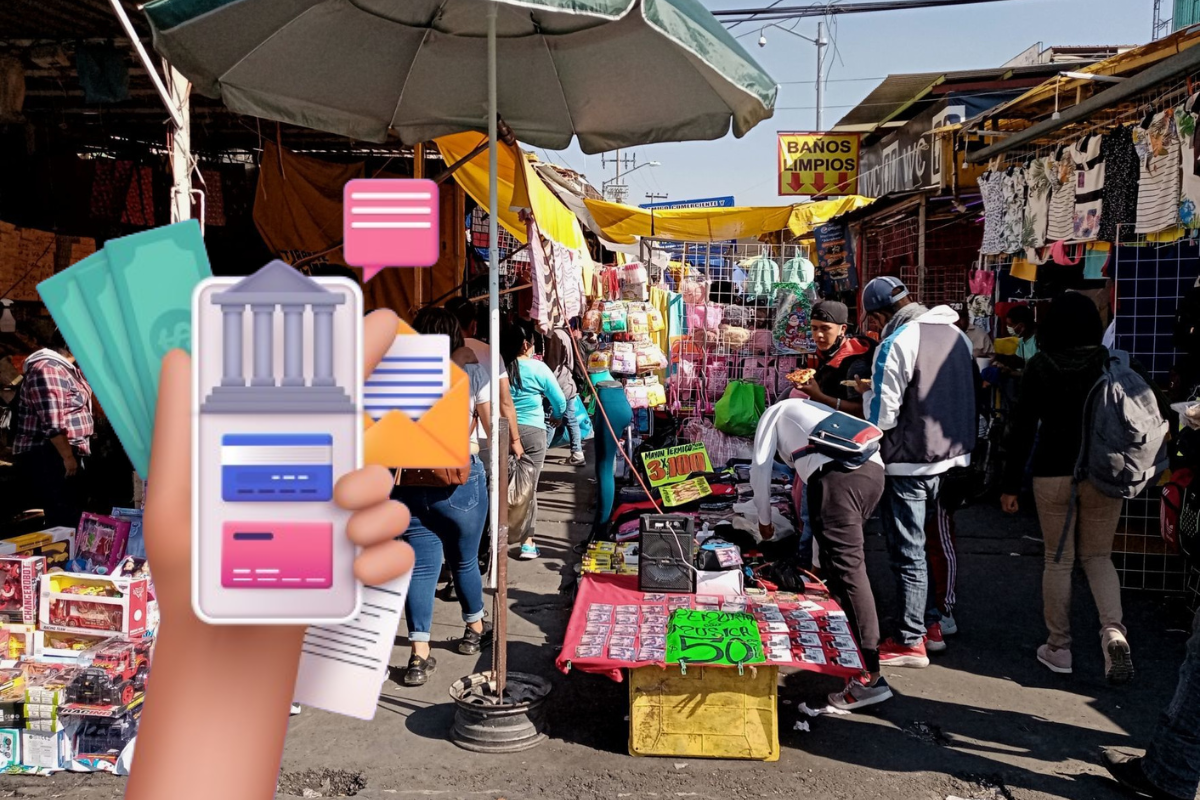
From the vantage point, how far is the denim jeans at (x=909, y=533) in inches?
183

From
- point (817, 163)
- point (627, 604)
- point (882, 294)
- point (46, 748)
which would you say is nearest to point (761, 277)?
point (882, 294)

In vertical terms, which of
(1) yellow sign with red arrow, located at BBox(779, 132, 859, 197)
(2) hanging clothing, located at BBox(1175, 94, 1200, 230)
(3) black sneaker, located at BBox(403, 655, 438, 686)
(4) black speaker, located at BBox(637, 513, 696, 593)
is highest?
(1) yellow sign with red arrow, located at BBox(779, 132, 859, 197)

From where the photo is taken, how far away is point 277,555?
2.87ft

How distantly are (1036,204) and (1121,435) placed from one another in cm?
264

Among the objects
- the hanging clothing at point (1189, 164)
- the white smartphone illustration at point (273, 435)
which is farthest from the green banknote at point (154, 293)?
the hanging clothing at point (1189, 164)

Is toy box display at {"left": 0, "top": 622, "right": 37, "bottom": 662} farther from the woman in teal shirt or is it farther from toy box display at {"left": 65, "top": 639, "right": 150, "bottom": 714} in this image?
the woman in teal shirt

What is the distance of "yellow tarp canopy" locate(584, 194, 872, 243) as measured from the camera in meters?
9.12

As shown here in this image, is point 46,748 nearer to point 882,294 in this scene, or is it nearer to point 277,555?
point 277,555

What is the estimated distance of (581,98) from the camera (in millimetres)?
4117

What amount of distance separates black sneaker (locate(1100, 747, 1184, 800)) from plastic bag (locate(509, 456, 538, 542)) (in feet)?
12.6

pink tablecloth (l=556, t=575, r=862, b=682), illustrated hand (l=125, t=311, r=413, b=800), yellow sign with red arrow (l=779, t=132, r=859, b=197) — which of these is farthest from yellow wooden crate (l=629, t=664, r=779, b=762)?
yellow sign with red arrow (l=779, t=132, r=859, b=197)

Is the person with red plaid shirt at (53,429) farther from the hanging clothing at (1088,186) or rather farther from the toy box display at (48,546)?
the hanging clothing at (1088,186)

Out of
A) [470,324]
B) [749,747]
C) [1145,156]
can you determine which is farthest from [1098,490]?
[470,324]

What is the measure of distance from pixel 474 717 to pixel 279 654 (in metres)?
3.13
